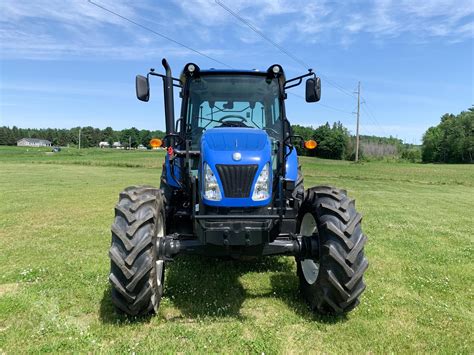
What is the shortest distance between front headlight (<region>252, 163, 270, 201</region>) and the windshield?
129 cm

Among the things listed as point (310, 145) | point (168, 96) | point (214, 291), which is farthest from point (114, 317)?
point (310, 145)

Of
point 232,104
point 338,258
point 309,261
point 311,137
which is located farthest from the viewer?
point 311,137

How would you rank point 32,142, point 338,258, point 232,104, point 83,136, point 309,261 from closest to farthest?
point 338,258
point 309,261
point 232,104
point 83,136
point 32,142

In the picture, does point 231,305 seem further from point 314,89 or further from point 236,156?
point 314,89

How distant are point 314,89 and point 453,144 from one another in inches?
3415

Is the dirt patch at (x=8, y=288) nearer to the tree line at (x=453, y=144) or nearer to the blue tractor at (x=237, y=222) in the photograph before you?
the blue tractor at (x=237, y=222)

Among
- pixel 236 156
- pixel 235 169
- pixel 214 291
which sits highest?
pixel 236 156

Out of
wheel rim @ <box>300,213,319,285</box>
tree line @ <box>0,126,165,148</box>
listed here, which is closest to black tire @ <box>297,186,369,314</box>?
wheel rim @ <box>300,213,319,285</box>

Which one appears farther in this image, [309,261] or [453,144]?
[453,144]

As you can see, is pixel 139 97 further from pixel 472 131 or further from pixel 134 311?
pixel 472 131

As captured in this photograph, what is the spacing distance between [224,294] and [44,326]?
6.28 feet

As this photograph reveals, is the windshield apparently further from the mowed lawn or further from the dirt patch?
the dirt patch

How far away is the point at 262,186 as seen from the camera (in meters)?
3.92

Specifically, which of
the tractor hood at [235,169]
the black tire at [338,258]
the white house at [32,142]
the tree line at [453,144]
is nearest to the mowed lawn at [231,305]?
the black tire at [338,258]
